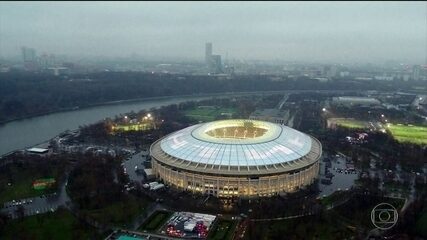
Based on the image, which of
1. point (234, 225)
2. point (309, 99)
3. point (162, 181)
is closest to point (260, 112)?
point (309, 99)

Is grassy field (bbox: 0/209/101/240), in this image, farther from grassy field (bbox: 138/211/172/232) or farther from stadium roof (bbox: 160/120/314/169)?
stadium roof (bbox: 160/120/314/169)

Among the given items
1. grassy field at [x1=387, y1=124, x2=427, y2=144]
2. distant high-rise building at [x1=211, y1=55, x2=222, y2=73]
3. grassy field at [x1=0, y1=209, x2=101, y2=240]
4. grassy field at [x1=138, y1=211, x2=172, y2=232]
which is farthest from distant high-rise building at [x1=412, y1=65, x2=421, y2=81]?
grassy field at [x1=0, y1=209, x2=101, y2=240]

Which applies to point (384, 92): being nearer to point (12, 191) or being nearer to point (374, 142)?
point (374, 142)

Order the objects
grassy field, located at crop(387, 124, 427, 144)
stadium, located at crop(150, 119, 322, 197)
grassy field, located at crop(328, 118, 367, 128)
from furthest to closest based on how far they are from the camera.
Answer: grassy field, located at crop(328, 118, 367, 128) < grassy field, located at crop(387, 124, 427, 144) < stadium, located at crop(150, 119, 322, 197)

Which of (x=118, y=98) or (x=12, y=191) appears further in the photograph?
(x=118, y=98)

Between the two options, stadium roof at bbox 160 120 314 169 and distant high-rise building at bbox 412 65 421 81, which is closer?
stadium roof at bbox 160 120 314 169

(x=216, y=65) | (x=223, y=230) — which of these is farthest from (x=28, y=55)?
(x=223, y=230)
